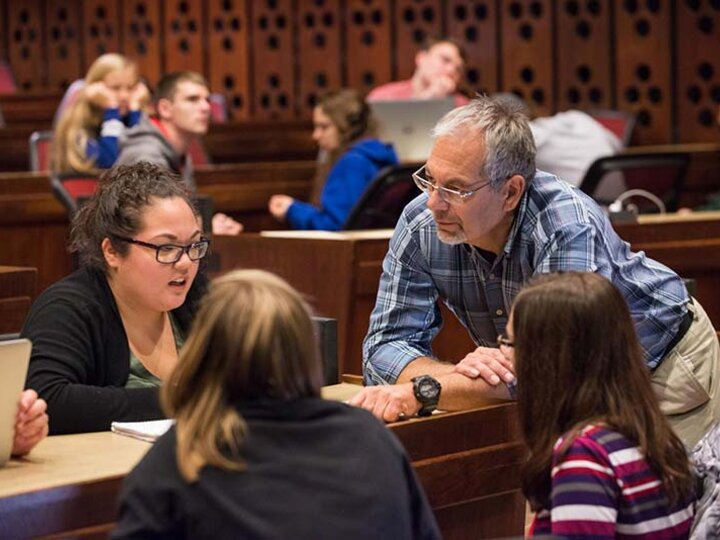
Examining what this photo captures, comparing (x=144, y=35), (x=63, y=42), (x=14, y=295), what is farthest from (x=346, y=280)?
(x=63, y=42)

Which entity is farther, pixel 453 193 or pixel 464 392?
A: pixel 453 193

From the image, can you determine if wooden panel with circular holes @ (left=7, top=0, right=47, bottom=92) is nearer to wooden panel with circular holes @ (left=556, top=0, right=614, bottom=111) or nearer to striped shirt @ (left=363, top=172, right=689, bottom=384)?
wooden panel with circular holes @ (left=556, top=0, right=614, bottom=111)

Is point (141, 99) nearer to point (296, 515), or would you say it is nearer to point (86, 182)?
point (86, 182)

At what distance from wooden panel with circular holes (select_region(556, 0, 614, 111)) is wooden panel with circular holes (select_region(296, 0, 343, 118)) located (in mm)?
1998

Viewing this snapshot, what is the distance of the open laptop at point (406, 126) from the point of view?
7738 millimetres

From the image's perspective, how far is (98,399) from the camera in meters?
2.96

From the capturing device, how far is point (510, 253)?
3.24 metres

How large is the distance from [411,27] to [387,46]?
262mm

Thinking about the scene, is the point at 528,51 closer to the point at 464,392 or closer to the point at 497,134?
the point at 497,134

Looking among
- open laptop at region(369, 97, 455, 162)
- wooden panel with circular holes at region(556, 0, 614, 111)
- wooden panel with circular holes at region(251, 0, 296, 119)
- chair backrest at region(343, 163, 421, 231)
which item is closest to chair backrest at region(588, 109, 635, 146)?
wooden panel with circular holes at region(556, 0, 614, 111)

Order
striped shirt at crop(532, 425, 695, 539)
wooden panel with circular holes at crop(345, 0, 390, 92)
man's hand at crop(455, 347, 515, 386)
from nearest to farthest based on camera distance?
striped shirt at crop(532, 425, 695, 539)
man's hand at crop(455, 347, 515, 386)
wooden panel with circular holes at crop(345, 0, 390, 92)

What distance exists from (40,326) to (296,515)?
4.18 feet

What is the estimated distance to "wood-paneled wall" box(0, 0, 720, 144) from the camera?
9.55 m

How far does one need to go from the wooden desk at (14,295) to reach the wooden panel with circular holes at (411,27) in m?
6.58
